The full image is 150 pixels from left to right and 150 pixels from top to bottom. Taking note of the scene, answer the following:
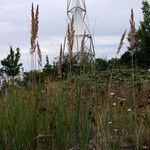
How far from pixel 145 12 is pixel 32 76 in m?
38.5

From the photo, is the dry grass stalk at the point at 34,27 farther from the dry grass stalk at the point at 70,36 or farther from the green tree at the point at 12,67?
the green tree at the point at 12,67

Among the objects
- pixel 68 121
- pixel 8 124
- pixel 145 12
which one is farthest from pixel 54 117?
pixel 145 12

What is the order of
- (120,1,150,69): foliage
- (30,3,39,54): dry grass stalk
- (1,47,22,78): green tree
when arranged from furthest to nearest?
(120,1,150,69): foliage
(1,47,22,78): green tree
(30,3,39,54): dry grass stalk

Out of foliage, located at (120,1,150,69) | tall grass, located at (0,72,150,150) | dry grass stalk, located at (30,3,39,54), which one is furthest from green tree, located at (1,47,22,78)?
foliage, located at (120,1,150,69)

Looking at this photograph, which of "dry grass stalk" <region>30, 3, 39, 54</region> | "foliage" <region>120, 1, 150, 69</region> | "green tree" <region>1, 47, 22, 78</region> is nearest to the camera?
"dry grass stalk" <region>30, 3, 39, 54</region>

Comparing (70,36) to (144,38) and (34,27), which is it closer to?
(34,27)

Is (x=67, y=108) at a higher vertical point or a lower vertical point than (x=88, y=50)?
lower

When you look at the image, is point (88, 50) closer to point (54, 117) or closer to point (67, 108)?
point (67, 108)

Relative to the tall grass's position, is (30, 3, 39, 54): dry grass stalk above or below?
above

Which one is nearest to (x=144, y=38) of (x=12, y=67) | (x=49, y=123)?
(x=12, y=67)

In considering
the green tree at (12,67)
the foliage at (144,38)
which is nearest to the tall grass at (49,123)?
the green tree at (12,67)

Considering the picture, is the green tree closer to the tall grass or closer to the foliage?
the tall grass

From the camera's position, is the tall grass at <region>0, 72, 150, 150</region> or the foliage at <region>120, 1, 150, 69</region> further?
the foliage at <region>120, 1, 150, 69</region>

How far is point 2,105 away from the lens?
13.7ft
